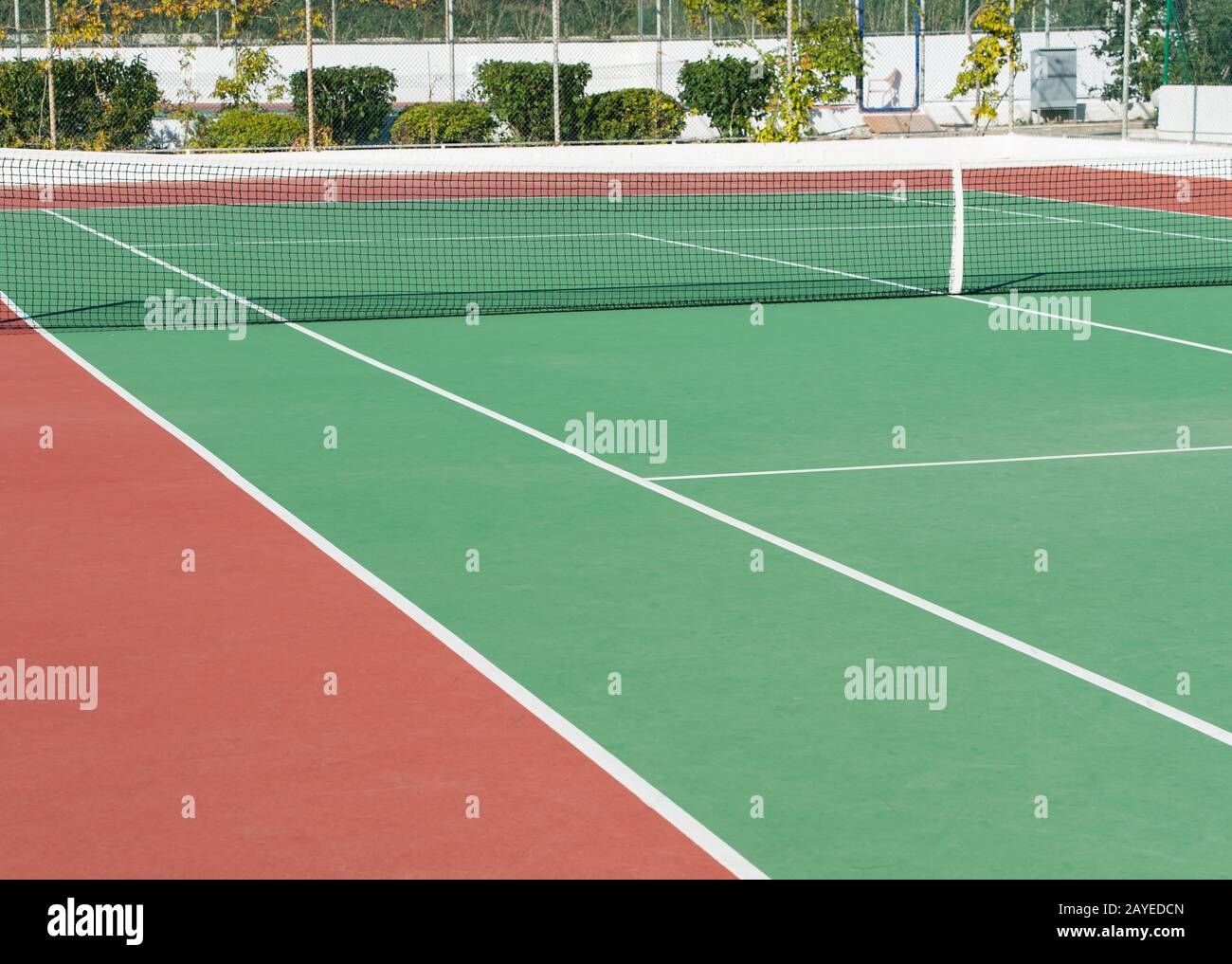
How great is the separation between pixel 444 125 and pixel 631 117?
3.58 meters

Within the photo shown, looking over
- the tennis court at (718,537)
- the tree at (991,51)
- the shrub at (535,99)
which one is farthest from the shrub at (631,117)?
the tennis court at (718,537)

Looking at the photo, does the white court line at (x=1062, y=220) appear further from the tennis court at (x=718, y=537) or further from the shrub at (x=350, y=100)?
the shrub at (x=350, y=100)

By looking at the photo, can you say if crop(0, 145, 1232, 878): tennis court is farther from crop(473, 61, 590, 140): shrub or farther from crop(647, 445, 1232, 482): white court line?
crop(473, 61, 590, 140): shrub

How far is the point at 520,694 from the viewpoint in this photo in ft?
21.6

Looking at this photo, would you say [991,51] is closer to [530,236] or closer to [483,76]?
[483,76]

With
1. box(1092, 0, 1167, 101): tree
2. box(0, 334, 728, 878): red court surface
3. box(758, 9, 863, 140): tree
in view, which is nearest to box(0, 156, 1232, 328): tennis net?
box(758, 9, 863, 140): tree

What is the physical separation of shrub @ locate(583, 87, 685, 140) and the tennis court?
15.0 m

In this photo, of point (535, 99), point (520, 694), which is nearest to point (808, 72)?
point (535, 99)

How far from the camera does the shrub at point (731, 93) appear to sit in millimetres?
35906

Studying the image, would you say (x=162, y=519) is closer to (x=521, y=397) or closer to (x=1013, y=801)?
(x=521, y=397)

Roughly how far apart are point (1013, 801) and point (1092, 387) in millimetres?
7413

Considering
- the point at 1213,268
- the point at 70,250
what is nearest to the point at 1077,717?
the point at 1213,268

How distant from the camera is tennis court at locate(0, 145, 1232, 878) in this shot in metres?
5.62

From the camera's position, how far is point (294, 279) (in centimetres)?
1920
